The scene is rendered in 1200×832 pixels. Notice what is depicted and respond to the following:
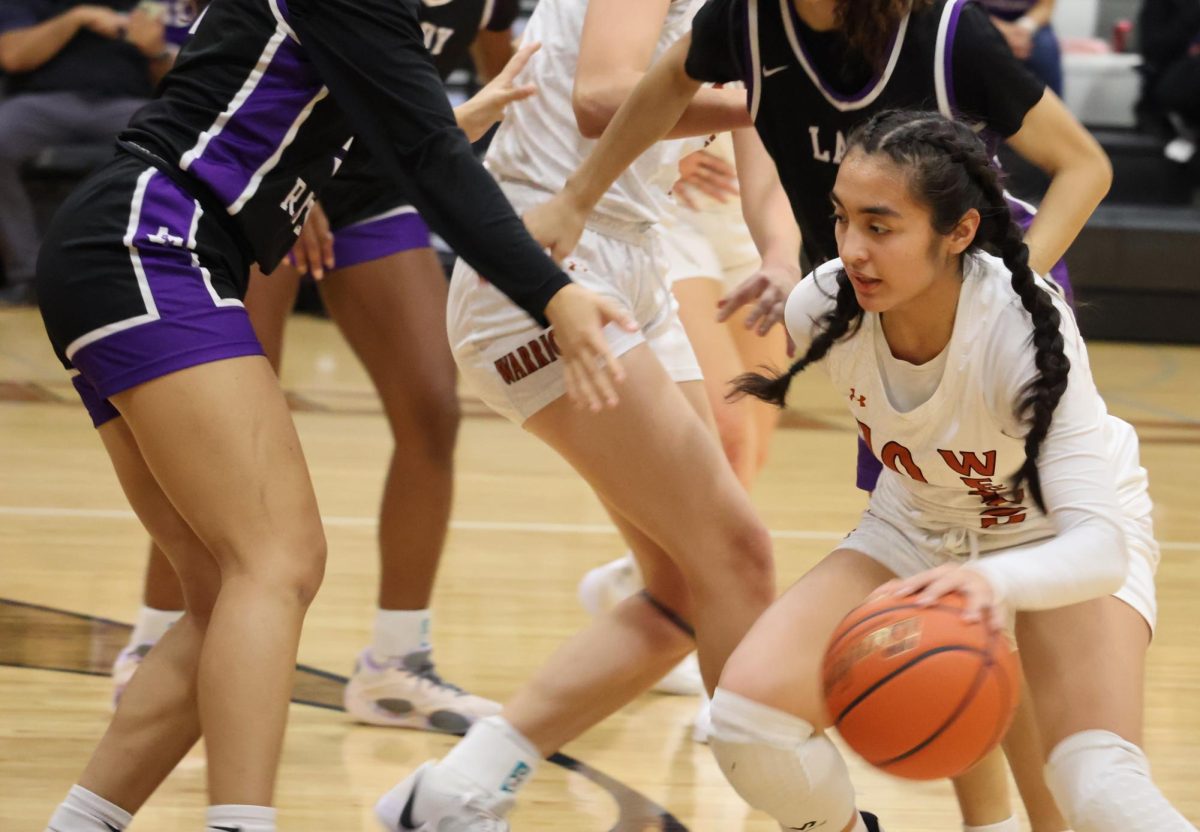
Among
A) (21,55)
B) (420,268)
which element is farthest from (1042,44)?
(420,268)

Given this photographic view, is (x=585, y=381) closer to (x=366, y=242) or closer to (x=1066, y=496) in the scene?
(x=1066, y=496)

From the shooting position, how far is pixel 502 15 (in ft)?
11.7

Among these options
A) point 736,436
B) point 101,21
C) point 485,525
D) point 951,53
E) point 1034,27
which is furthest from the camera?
point 1034,27

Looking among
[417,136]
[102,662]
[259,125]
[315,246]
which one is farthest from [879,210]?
[102,662]

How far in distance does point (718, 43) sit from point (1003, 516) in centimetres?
85

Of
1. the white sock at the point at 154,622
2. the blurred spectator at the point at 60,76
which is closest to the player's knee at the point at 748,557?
the white sock at the point at 154,622

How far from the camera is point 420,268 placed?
11.0 feet

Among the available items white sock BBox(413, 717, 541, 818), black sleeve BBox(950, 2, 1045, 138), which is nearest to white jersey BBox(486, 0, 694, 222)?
black sleeve BBox(950, 2, 1045, 138)

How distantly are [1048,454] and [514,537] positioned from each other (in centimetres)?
278

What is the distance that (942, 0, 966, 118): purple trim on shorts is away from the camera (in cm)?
238

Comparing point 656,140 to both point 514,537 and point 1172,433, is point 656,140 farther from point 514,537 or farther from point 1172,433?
point 1172,433

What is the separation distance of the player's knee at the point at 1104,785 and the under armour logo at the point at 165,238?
4.59ft

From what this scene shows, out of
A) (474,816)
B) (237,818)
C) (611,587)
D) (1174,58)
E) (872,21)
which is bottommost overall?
(1174,58)

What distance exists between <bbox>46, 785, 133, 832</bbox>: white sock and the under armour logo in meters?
0.81
